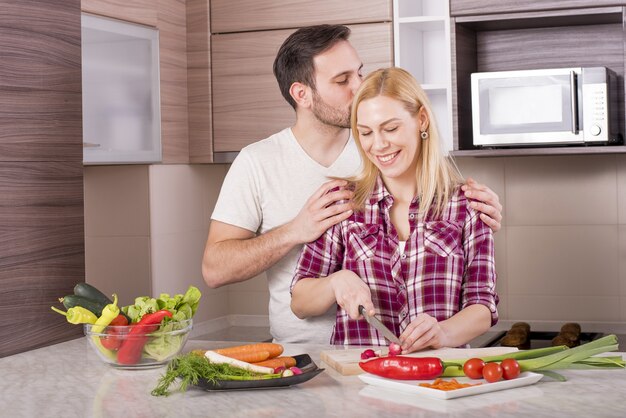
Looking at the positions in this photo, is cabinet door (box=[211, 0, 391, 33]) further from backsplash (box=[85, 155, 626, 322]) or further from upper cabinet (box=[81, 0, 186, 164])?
backsplash (box=[85, 155, 626, 322])

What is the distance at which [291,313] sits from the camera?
2418mm

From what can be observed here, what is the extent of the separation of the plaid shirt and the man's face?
0.34 metres

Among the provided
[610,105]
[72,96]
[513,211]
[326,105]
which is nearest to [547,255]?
[513,211]

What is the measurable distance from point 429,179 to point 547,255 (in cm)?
150

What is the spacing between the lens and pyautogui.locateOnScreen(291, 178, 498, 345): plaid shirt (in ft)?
6.91

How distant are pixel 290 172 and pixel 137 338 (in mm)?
861

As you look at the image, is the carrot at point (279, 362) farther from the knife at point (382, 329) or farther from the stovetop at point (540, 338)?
the stovetop at point (540, 338)

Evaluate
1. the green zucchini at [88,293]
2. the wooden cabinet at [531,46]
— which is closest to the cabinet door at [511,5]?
the wooden cabinet at [531,46]

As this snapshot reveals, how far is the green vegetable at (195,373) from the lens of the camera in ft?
5.08

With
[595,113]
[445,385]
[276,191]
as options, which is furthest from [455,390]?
[595,113]

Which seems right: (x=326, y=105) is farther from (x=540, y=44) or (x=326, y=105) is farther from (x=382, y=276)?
(x=540, y=44)

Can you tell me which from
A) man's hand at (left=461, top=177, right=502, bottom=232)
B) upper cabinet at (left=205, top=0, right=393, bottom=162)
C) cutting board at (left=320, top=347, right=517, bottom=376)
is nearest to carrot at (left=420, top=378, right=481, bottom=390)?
cutting board at (left=320, top=347, right=517, bottom=376)

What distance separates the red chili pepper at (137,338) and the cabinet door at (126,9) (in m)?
1.42

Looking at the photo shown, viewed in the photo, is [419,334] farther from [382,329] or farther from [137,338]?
[137,338]
